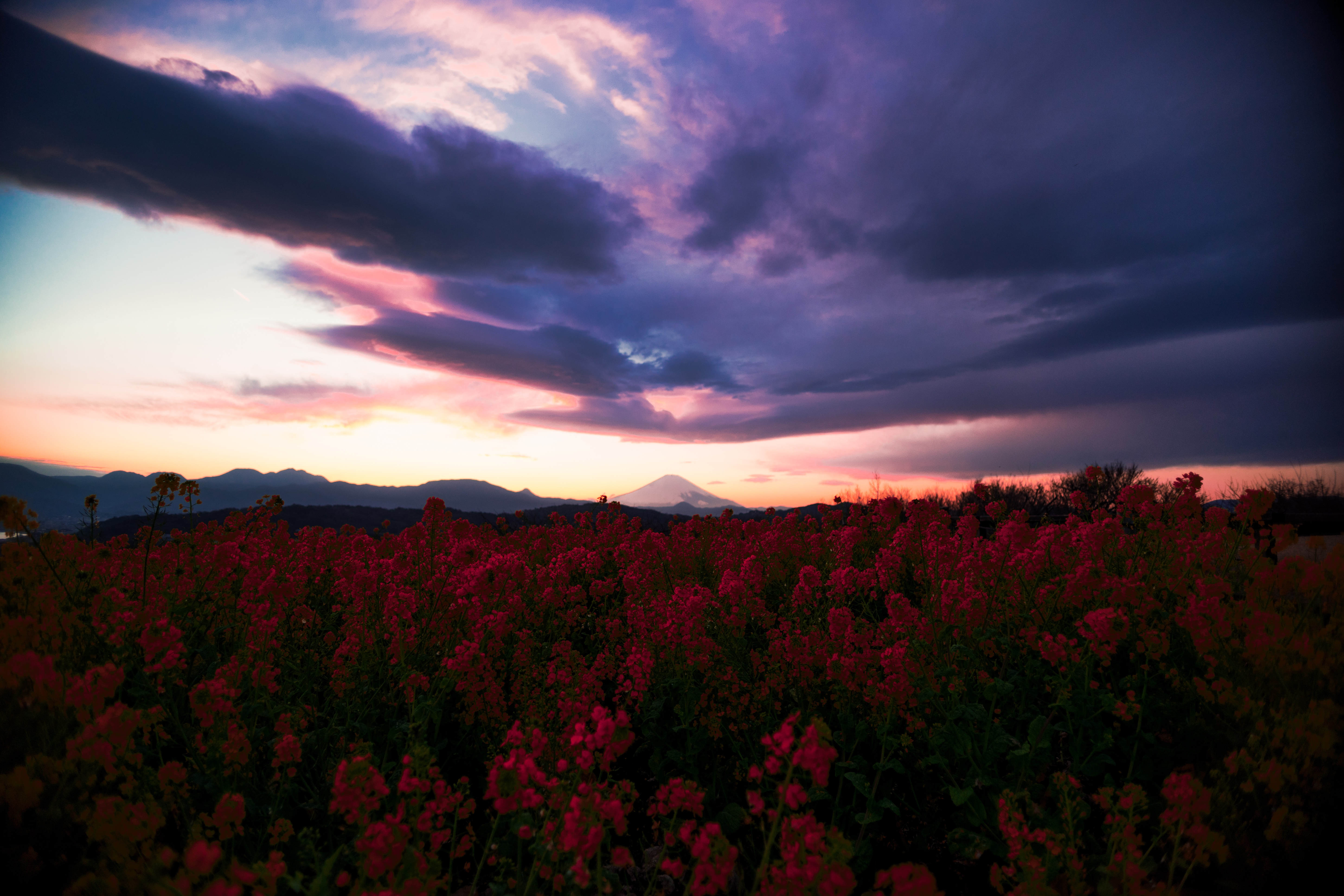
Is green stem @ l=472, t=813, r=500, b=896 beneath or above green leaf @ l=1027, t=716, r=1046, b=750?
beneath

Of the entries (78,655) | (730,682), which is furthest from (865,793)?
(78,655)

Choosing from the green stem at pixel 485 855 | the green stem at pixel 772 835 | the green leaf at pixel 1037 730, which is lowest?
the green stem at pixel 485 855

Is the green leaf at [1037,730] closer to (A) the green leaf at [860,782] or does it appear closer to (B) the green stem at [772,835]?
(A) the green leaf at [860,782]

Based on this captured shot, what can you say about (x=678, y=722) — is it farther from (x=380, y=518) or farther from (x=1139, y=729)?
(x=380, y=518)

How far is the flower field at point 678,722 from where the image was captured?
2.32 m

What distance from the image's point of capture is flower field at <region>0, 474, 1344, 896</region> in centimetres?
232

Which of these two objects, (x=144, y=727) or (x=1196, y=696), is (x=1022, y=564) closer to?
(x=1196, y=696)

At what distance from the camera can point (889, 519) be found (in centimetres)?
1030

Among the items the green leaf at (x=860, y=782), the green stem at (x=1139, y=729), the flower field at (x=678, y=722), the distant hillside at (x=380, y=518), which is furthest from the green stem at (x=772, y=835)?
the distant hillside at (x=380, y=518)

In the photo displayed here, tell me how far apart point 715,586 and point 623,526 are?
4.33 meters

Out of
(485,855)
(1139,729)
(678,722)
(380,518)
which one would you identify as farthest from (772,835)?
(380,518)

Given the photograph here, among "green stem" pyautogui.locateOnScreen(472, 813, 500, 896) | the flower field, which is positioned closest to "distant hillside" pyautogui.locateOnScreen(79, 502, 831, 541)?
the flower field

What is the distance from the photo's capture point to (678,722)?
14.9 ft

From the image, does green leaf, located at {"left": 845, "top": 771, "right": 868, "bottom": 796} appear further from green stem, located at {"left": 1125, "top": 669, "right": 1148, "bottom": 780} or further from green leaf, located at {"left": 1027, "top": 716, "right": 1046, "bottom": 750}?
green stem, located at {"left": 1125, "top": 669, "right": 1148, "bottom": 780}
